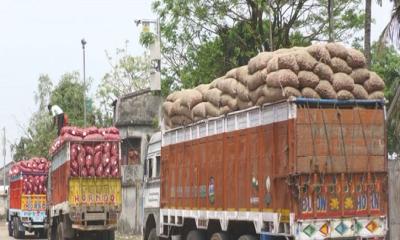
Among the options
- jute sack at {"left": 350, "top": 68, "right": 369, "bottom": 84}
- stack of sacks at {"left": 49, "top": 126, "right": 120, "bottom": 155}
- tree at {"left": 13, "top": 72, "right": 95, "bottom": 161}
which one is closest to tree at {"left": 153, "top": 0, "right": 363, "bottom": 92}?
stack of sacks at {"left": 49, "top": 126, "right": 120, "bottom": 155}

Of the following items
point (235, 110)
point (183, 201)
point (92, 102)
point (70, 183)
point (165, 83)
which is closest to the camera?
point (235, 110)

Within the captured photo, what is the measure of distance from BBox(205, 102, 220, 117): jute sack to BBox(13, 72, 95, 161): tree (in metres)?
41.6

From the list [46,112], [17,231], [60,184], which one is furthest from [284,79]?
[46,112]

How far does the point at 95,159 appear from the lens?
2148 centimetres

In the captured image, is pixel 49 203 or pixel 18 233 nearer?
pixel 49 203

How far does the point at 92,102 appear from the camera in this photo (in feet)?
179

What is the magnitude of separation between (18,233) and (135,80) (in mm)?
18259

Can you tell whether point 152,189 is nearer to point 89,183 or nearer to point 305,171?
point 89,183

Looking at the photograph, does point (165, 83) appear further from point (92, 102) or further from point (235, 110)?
point (92, 102)

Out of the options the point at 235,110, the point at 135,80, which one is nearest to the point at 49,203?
the point at 235,110

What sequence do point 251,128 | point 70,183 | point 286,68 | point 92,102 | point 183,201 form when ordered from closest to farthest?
point 286,68, point 251,128, point 183,201, point 70,183, point 92,102

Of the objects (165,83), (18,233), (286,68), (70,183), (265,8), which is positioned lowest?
(18,233)

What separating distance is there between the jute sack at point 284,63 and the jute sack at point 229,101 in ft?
5.90

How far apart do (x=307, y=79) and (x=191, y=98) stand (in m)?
4.27
